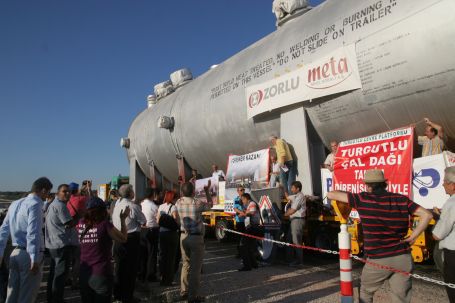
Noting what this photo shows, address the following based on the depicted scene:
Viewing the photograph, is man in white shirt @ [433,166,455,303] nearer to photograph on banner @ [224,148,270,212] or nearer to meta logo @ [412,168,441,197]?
meta logo @ [412,168,441,197]

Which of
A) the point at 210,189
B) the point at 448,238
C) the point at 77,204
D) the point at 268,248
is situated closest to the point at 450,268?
the point at 448,238

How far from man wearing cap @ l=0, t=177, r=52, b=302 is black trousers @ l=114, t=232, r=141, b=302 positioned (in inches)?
46.0

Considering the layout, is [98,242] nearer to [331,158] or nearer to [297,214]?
[297,214]

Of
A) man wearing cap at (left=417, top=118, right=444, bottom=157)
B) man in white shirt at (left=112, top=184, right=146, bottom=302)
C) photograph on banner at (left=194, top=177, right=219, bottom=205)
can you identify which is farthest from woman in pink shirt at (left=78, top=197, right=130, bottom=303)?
photograph on banner at (left=194, top=177, right=219, bottom=205)

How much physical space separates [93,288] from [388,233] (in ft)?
8.79

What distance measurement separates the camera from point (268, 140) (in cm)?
888

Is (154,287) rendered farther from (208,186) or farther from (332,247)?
(208,186)

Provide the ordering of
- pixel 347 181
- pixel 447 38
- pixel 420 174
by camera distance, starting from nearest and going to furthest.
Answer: pixel 447 38 < pixel 420 174 < pixel 347 181

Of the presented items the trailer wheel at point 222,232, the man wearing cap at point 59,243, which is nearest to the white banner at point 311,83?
the trailer wheel at point 222,232

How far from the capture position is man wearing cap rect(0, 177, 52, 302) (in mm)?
4125

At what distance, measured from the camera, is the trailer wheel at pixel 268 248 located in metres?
7.29

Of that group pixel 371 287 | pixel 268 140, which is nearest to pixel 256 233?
pixel 268 140

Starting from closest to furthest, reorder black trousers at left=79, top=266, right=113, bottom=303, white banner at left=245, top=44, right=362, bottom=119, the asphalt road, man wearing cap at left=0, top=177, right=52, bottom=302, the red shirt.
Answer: black trousers at left=79, top=266, right=113, bottom=303, man wearing cap at left=0, top=177, right=52, bottom=302, the asphalt road, the red shirt, white banner at left=245, top=44, right=362, bottom=119

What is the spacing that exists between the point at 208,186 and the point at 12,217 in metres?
6.99
